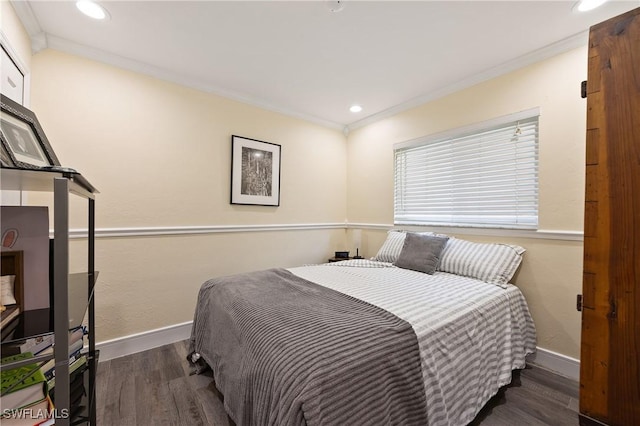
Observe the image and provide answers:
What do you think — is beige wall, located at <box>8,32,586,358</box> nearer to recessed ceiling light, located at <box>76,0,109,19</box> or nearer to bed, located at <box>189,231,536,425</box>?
bed, located at <box>189,231,536,425</box>

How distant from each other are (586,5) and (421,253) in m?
2.02

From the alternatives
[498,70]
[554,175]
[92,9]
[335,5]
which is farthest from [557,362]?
[92,9]

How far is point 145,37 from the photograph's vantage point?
203 centimetres

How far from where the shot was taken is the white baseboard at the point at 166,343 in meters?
2.01

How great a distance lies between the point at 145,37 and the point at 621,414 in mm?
3182

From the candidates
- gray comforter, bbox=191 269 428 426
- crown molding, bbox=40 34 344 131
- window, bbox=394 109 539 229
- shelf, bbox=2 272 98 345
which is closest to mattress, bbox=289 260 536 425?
gray comforter, bbox=191 269 428 426

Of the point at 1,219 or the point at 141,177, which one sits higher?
the point at 141,177

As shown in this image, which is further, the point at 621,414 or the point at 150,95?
the point at 150,95

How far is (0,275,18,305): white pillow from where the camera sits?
2.84 ft

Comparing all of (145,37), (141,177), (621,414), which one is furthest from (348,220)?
(621,414)

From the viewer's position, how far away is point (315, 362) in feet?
3.33

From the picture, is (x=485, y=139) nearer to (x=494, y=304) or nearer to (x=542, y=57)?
(x=542, y=57)

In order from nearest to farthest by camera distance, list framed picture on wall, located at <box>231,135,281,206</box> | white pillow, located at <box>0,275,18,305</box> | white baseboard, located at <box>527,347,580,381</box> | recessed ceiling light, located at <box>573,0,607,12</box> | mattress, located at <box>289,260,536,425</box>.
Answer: white pillow, located at <box>0,275,18,305</box>
mattress, located at <box>289,260,536,425</box>
recessed ceiling light, located at <box>573,0,607,12</box>
white baseboard, located at <box>527,347,580,381</box>
framed picture on wall, located at <box>231,135,281,206</box>

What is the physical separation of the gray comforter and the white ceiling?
6.21ft
